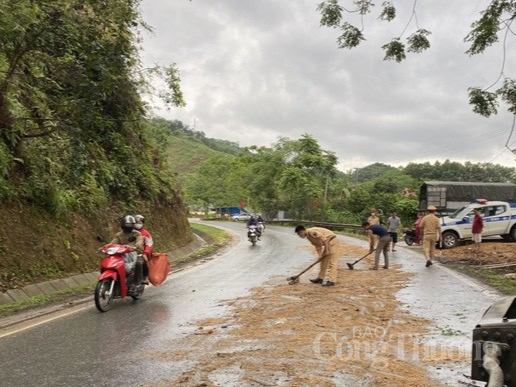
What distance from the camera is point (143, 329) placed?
6.43 metres

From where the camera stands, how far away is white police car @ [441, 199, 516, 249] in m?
20.8

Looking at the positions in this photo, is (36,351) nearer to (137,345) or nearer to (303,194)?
(137,345)

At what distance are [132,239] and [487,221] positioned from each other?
17945mm

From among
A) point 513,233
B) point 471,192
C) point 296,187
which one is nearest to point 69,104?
point 513,233

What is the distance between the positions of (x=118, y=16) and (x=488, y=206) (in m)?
18.3

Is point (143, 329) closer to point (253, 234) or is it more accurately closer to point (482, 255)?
point (482, 255)

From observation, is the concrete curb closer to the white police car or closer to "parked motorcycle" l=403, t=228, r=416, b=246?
the white police car

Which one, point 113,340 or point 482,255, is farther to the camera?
point 482,255

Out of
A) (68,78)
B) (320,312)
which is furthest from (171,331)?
(68,78)

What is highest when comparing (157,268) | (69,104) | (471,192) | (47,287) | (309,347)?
(471,192)

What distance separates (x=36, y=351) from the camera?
5.39m

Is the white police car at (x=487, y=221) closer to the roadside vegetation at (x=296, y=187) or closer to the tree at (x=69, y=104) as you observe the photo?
the tree at (x=69, y=104)

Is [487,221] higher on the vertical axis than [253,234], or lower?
higher

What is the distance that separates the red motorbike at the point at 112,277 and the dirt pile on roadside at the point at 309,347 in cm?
203
